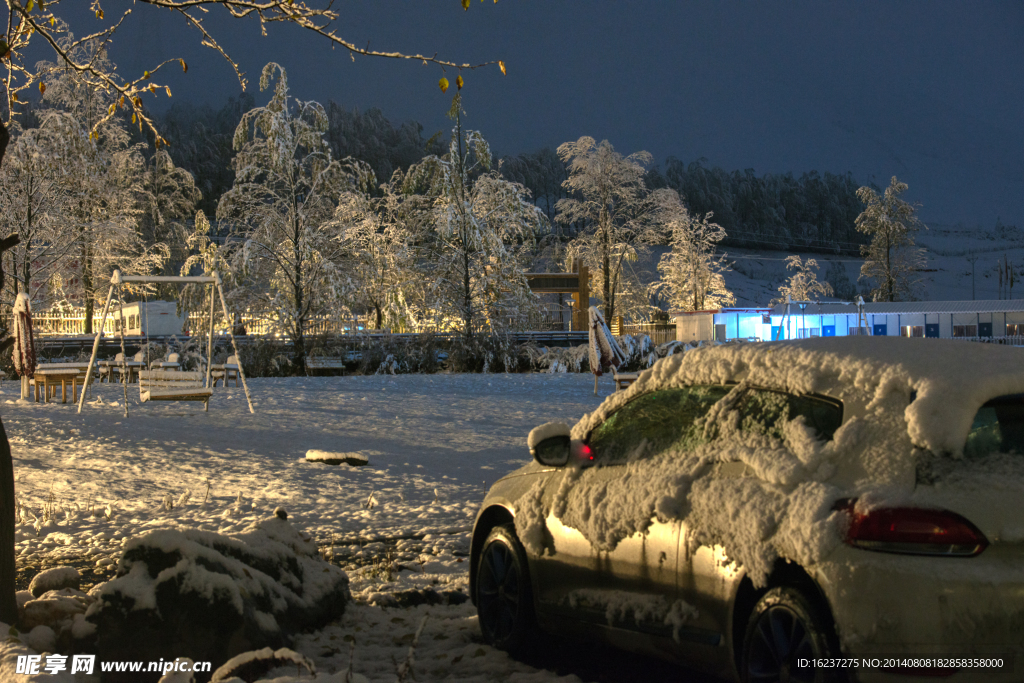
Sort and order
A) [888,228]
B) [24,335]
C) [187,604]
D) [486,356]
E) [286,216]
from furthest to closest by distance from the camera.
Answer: [888,228], [286,216], [486,356], [24,335], [187,604]

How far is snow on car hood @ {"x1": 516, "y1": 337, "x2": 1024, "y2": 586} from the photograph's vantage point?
10.2ft

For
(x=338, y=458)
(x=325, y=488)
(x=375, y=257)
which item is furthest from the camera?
(x=375, y=257)

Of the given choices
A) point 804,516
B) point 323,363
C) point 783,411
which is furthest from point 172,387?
point 804,516

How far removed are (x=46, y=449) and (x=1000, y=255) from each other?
190 metres

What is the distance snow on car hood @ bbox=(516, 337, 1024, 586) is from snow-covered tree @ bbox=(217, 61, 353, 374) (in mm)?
28344

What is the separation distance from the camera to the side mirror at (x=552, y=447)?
15.5 ft

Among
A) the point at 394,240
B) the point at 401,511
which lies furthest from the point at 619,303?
the point at 401,511

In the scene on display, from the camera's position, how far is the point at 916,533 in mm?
2928

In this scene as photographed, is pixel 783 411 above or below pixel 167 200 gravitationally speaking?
below

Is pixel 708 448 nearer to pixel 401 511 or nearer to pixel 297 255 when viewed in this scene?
pixel 401 511

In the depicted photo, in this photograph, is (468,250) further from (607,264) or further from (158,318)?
(607,264)

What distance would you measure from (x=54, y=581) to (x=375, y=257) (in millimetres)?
28968

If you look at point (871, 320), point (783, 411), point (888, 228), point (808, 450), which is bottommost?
point (808, 450)

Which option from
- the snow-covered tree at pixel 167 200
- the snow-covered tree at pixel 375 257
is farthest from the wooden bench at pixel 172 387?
the snow-covered tree at pixel 167 200
